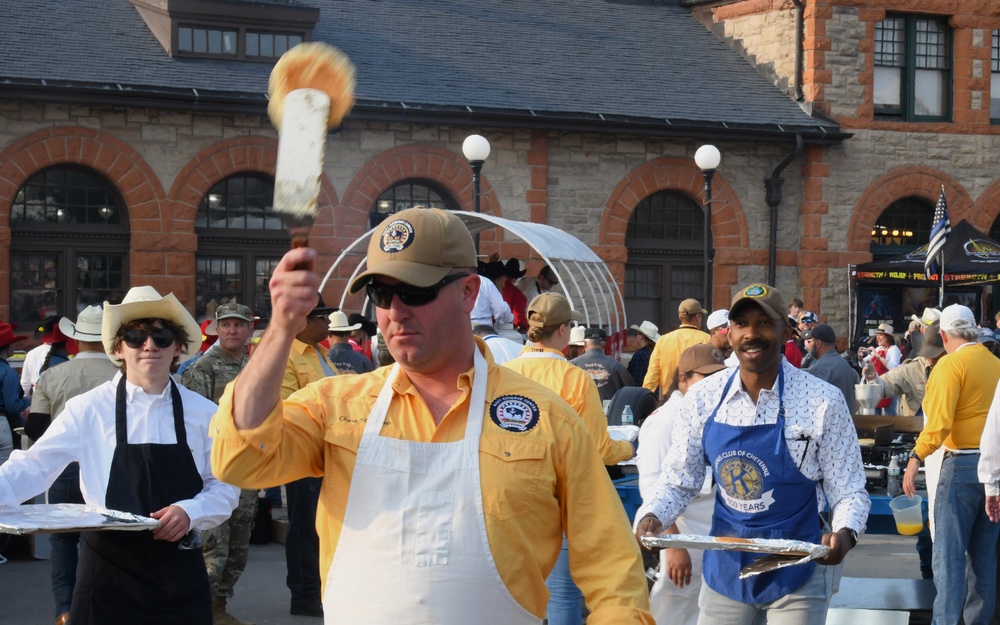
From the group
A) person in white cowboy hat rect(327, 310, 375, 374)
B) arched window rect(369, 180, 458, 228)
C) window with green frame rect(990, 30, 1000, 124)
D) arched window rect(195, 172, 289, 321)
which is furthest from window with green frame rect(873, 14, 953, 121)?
person in white cowboy hat rect(327, 310, 375, 374)

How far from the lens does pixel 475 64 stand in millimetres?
21641

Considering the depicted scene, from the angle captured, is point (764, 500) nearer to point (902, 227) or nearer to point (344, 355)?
point (344, 355)

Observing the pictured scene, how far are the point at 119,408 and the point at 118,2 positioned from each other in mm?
16869

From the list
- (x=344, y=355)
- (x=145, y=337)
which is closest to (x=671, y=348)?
(x=344, y=355)

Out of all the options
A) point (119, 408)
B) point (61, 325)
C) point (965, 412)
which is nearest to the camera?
point (119, 408)

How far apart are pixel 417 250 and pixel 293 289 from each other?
16.5 inches

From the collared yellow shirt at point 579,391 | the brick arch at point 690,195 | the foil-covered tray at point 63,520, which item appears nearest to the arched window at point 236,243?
the brick arch at point 690,195

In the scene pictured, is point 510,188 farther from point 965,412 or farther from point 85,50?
point 965,412

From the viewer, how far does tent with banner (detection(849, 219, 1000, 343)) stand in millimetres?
21188

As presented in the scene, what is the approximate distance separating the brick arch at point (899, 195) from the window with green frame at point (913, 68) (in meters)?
1.05

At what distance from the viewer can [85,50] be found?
1902 centimetres

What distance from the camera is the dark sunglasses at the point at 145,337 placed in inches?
213

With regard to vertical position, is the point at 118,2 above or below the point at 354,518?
above

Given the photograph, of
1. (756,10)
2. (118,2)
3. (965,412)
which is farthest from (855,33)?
(965,412)
